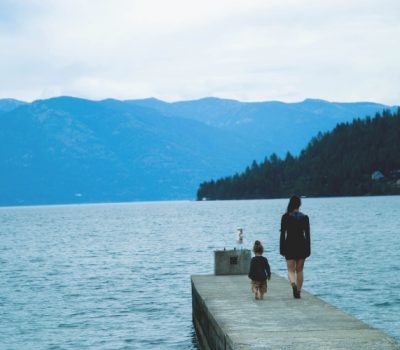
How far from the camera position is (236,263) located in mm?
32281

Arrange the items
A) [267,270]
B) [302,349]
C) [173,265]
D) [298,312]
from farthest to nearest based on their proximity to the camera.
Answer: [173,265], [267,270], [298,312], [302,349]

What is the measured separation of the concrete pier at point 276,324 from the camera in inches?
632

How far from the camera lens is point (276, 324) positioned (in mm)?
18672

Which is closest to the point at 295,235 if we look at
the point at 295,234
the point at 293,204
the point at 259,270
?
the point at 295,234

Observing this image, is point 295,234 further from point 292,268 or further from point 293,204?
point 292,268

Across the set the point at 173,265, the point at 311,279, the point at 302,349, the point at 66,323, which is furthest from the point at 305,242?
the point at 173,265

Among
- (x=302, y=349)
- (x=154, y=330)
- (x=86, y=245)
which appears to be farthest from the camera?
(x=86, y=245)

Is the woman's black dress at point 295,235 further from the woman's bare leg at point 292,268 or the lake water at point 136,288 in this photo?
the lake water at point 136,288

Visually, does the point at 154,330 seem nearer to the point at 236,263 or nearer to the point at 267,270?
the point at 236,263

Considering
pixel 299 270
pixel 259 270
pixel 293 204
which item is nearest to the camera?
pixel 293 204

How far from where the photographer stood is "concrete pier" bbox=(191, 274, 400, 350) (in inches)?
632

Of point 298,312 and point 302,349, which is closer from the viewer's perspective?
point 302,349

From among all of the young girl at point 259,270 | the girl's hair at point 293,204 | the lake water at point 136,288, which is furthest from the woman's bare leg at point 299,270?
the lake water at point 136,288

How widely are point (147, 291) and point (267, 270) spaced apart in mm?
22415
